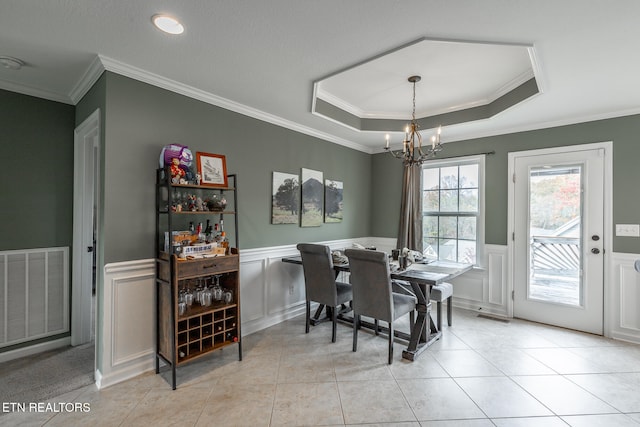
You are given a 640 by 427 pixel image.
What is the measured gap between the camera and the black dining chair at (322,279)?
9.78ft

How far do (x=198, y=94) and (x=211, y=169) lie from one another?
→ 77 centimetres

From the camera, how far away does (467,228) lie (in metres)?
4.10

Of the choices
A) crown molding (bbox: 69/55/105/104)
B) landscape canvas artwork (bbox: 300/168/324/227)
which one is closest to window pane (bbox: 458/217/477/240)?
landscape canvas artwork (bbox: 300/168/324/227)

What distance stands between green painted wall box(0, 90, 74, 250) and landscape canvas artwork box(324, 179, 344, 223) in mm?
2828

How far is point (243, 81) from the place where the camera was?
2.56 metres

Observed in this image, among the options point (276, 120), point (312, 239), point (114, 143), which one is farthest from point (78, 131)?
point (312, 239)

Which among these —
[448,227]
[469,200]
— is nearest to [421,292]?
[448,227]

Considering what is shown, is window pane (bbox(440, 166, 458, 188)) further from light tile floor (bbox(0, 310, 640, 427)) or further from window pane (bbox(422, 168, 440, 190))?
light tile floor (bbox(0, 310, 640, 427))

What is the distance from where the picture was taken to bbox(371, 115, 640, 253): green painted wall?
308 centimetres

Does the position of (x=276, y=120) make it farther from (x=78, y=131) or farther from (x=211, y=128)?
(x=78, y=131)

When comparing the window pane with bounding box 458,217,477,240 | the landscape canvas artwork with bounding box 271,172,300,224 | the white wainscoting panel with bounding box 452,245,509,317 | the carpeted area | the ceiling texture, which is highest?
the ceiling texture

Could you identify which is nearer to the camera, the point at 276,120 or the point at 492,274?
the point at 276,120

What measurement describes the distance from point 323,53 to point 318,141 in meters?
1.94

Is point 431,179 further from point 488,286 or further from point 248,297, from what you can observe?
point 248,297
